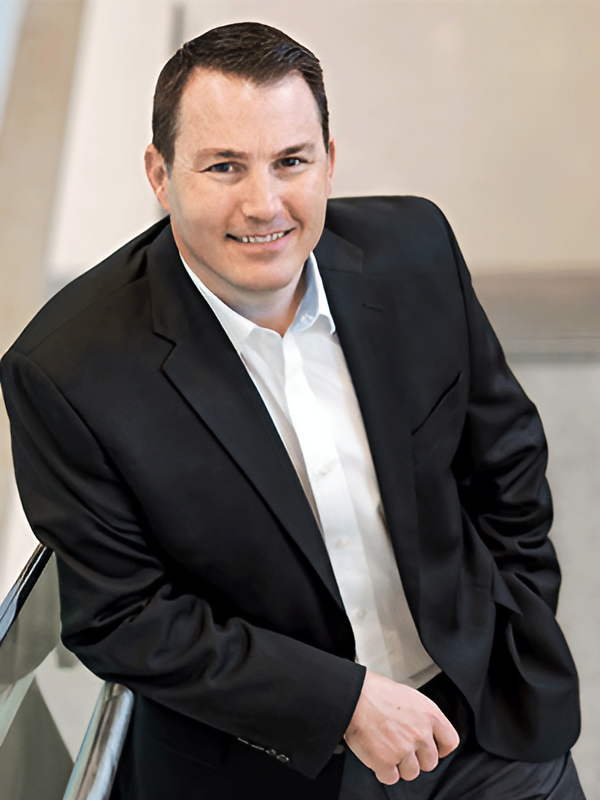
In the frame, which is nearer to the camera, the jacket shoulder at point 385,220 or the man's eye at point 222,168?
the man's eye at point 222,168

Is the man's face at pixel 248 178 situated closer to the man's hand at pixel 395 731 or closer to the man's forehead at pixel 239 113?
the man's forehead at pixel 239 113

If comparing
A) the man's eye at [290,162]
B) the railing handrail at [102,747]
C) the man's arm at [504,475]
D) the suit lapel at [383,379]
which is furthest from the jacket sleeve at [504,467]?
the railing handrail at [102,747]

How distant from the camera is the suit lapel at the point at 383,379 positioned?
5.28ft

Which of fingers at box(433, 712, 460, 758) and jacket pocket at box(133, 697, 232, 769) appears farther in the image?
jacket pocket at box(133, 697, 232, 769)

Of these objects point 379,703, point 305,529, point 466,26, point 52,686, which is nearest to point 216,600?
point 305,529

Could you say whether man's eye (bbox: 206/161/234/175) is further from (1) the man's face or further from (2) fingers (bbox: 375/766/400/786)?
(2) fingers (bbox: 375/766/400/786)

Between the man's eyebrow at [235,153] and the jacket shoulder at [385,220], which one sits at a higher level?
the man's eyebrow at [235,153]

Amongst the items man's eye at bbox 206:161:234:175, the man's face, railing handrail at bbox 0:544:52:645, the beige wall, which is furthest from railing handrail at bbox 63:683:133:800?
the beige wall

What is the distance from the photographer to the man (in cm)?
144

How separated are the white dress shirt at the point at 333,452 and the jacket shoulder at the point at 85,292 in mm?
103

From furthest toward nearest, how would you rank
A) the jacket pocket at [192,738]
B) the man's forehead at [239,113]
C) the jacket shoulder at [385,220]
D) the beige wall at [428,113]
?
the beige wall at [428,113]
the jacket shoulder at [385,220]
the jacket pocket at [192,738]
the man's forehead at [239,113]

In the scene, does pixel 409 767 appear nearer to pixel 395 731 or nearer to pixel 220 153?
pixel 395 731

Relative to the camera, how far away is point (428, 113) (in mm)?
3752

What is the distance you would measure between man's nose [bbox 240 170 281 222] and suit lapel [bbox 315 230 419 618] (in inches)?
10.0
